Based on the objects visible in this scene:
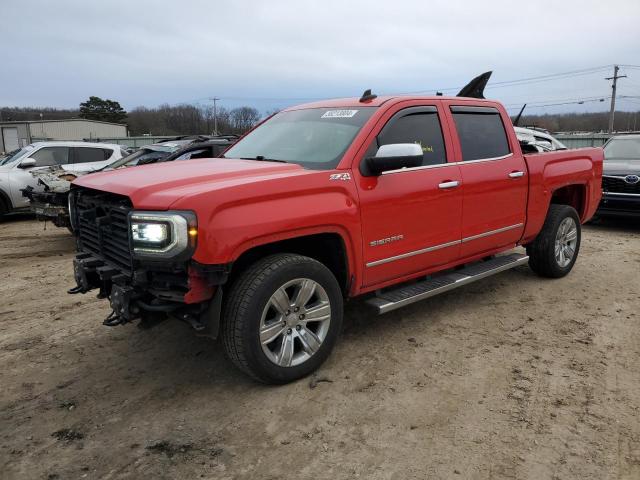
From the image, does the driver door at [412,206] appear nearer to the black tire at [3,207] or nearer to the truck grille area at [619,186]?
the truck grille area at [619,186]

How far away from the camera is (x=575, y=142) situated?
29734mm

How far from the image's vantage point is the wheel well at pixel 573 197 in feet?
20.2

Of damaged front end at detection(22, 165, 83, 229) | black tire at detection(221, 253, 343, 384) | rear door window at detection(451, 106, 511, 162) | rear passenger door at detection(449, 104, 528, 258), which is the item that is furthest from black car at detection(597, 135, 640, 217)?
damaged front end at detection(22, 165, 83, 229)

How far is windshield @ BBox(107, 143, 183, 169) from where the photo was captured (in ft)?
31.5

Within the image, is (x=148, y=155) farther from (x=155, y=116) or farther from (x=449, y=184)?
(x=155, y=116)

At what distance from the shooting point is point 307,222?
3.40 metres

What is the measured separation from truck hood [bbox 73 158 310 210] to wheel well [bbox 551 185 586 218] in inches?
153

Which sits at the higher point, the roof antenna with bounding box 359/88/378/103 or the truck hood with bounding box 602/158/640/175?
the roof antenna with bounding box 359/88/378/103

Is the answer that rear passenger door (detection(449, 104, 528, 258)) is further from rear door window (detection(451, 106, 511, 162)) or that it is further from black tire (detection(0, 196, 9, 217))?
black tire (detection(0, 196, 9, 217))

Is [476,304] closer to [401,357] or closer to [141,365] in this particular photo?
[401,357]

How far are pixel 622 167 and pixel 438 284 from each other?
22.8 ft

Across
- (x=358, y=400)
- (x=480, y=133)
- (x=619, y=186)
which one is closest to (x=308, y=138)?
(x=480, y=133)

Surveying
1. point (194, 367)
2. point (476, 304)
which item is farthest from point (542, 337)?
point (194, 367)

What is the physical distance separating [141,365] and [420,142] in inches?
115
